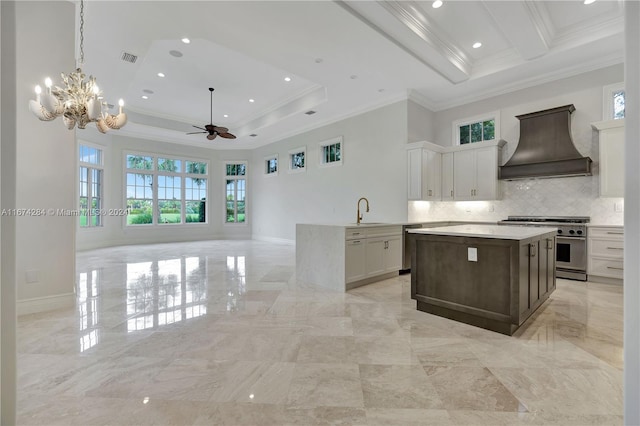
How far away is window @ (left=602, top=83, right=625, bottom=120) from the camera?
4.65 m

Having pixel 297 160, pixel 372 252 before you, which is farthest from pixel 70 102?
pixel 297 160

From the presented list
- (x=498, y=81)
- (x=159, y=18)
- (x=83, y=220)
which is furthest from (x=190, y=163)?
(x=498, y=81)

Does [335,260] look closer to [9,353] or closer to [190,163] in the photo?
[9,353]

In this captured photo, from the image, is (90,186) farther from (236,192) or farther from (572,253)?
(572,253)

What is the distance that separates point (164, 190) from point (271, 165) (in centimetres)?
385

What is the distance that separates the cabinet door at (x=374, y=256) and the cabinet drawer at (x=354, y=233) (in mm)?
158

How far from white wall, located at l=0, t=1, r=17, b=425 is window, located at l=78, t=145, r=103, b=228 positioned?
8.95m

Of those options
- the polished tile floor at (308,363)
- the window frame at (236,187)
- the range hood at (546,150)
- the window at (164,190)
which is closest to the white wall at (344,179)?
the window frame at (236,187)

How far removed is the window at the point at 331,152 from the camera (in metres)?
7.72

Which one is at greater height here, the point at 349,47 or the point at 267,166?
the point at 349,47

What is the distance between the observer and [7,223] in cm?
82

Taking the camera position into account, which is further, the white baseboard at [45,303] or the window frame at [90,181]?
the window frame at [90,181]

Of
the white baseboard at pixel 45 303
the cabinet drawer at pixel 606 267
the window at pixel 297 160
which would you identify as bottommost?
the white baseboard at pixel 45 303

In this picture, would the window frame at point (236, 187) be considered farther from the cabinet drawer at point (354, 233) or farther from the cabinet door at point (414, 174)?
the cabinet drawer at point (354, 233)
